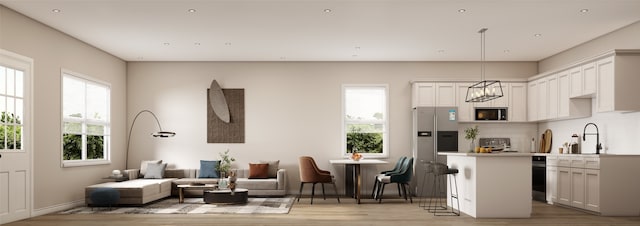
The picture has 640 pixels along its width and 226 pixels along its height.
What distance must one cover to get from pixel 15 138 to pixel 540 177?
27.0 feet

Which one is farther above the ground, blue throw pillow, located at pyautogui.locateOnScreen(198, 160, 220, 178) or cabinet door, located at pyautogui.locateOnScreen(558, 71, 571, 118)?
cabinet door, located at pyautogui.locateOnScreen(558, 71, 571, 118)

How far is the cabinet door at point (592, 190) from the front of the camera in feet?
25.8

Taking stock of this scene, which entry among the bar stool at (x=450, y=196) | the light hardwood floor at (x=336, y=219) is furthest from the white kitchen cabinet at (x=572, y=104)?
the bar stool at (x=450, y=196)

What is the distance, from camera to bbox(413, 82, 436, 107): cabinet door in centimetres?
1103

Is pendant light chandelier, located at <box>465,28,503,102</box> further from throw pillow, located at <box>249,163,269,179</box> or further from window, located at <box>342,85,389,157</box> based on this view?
throw pillow, located at <box>249,163,269,179</box>

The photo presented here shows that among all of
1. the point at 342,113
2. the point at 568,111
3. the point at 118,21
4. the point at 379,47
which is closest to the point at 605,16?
the point at 568,111

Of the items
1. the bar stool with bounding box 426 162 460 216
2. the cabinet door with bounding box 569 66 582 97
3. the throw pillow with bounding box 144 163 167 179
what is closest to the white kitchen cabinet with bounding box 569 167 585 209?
the cabinet door with bounding box 569 66 582 97

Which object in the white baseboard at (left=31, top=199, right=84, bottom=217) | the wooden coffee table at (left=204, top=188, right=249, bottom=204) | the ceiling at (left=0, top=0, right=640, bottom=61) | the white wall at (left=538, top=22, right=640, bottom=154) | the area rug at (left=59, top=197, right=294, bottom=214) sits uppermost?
the ceiling at (left=0, top=0, right=640, bottom=61)

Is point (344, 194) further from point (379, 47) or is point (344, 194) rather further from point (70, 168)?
point (70, 168)

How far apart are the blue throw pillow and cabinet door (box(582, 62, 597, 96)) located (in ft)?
21.6

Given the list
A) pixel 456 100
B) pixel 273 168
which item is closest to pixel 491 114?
pixel 456 100

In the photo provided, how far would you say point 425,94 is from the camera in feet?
36.2

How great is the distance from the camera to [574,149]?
30.1 ft

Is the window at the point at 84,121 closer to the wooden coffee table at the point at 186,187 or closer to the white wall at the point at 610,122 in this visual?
the wooden coffee table at the point at 186,187
